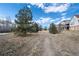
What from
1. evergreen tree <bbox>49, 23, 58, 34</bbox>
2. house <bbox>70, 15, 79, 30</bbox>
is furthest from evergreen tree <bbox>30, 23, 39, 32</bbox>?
house <bbox>70, 15, 79, 30</bbox>

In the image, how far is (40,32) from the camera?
2.39m

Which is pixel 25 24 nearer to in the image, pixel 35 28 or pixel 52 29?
pixel 35 28

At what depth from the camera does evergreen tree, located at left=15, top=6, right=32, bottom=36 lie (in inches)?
92.1

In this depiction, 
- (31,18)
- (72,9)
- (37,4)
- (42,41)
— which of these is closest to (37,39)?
(42,41)

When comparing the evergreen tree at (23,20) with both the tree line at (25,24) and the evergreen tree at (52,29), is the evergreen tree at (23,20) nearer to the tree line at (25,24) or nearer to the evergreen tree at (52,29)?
the tree line at (25,24)

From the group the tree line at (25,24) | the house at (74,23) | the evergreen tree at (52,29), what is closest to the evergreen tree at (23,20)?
the tree line at (25,24)

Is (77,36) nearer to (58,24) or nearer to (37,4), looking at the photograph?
(58,24)

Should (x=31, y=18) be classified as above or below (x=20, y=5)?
below

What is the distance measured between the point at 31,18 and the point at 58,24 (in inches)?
14.1

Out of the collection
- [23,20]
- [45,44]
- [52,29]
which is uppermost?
[23,20]

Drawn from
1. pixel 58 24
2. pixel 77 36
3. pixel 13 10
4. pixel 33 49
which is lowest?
pixel 33 49

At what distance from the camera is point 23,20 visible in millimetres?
2371

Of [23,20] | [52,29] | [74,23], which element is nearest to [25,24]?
[23,20]

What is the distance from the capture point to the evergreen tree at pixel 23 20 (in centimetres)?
234
